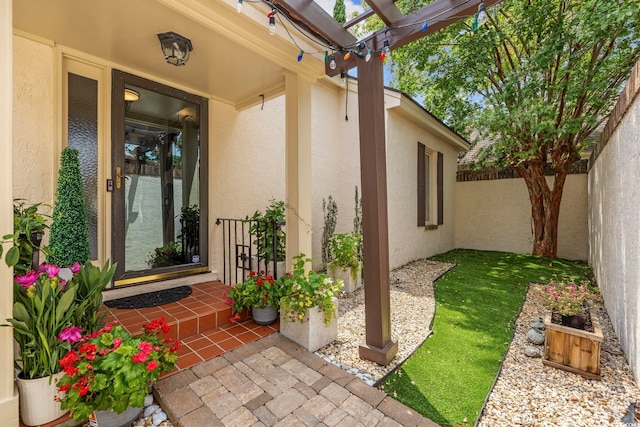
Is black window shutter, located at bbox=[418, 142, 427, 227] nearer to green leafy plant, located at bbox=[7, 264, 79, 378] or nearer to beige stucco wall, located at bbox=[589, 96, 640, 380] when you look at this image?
beige stucco wall, located at bbox=[589, 96, 640, 380]

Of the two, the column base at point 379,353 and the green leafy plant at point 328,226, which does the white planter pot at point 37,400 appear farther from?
the green leafy plant at point 328,226

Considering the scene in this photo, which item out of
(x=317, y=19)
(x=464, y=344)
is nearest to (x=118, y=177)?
(x=317, y=19)

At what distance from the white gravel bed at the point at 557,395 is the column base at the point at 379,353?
745mm

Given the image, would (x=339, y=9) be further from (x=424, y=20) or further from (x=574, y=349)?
(x=574, y=349)

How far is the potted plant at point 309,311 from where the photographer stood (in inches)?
101

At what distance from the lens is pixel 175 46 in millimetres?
2498

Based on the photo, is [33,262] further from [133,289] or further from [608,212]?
[608,212]

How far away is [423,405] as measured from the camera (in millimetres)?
2023

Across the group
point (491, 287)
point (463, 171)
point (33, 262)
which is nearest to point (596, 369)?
point (491, 287)

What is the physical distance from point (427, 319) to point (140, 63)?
4.33m

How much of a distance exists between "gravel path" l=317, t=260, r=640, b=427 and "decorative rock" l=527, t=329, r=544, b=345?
58 mm

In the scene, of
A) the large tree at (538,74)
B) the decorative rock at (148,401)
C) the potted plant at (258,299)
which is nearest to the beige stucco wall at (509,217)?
the large tree at (538,74)

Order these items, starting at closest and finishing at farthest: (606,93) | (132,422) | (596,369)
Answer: (132,422) < (596,369) < (606,93)

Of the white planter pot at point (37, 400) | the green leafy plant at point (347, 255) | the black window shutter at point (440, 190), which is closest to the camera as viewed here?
the white planter pot at point (37, 400)
